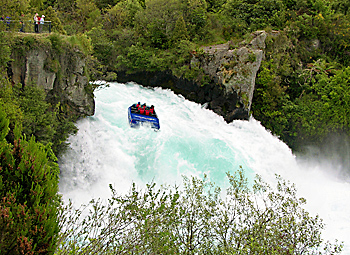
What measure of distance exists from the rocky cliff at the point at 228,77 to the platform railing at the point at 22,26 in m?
14.4

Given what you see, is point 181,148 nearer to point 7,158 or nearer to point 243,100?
point 243,100

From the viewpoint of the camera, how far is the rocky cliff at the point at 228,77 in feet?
80.1

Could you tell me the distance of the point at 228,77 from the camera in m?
24.9

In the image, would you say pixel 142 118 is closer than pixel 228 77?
Yes

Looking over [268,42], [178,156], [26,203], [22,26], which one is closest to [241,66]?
[268,42]

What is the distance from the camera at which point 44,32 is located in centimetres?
1557

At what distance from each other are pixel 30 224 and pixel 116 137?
1307 cm

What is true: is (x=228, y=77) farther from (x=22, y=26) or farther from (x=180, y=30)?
(x=22, y=26)

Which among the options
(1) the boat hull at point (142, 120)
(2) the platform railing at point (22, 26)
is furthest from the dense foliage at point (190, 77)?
(1) the boat hull at point (142, 120)

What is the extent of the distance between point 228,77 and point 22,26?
15738mm

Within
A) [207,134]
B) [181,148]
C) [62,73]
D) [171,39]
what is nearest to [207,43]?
[171,39]

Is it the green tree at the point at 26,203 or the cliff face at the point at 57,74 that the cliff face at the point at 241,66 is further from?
the green tree at the point at 26,203

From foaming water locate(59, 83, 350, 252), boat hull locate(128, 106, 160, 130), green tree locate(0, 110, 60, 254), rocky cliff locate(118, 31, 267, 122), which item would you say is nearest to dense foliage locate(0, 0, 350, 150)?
rocky cliff locate(118, 31, 267, 122)

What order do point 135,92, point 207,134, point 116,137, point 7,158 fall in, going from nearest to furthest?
point 7,158 < point 116,137 < point 207,134 < point 135,92
